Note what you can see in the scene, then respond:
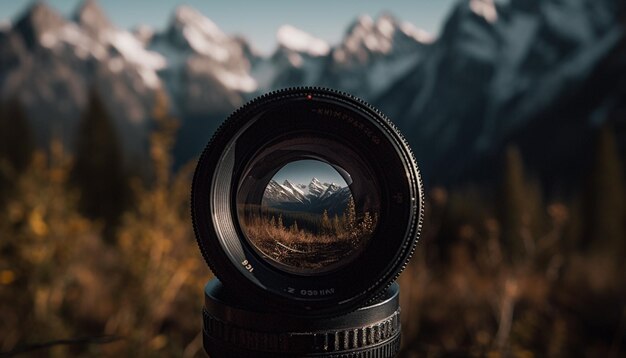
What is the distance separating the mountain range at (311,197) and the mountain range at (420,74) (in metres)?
68.8

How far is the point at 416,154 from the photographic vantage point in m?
4.59

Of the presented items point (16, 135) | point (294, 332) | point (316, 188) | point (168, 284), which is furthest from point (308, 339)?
point (16, 135)

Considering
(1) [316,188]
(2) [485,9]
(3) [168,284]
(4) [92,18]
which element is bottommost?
(4) [92,18]

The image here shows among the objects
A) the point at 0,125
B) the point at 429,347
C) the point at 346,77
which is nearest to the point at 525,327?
→ the point at 429,347

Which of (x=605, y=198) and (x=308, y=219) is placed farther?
(x=605, y=198)

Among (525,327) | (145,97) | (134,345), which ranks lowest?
(145,97)

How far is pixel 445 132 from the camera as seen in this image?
4395 inches

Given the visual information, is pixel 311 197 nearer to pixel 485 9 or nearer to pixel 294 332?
pixel 294 332

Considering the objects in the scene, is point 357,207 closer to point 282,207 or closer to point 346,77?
point 282,207

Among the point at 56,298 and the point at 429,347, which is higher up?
the point at 429,347

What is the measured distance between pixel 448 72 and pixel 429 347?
12824cm

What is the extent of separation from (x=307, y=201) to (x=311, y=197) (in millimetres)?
14

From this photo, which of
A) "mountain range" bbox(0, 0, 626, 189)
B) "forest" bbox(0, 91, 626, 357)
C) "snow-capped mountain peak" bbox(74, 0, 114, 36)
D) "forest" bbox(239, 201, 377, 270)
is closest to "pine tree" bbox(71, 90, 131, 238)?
"forest" bbox(0, 91, 626, 357)

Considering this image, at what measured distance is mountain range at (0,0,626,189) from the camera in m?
83.6
